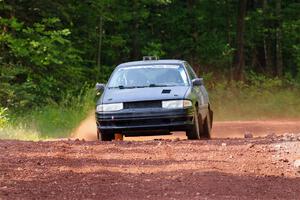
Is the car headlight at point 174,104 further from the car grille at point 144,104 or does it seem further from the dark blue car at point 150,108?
the car grille at point 144,104

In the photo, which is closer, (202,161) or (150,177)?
(150,177)

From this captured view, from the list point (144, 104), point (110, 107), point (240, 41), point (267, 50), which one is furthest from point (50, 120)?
point (267, 50)

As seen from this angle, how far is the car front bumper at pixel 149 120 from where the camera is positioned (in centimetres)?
1420

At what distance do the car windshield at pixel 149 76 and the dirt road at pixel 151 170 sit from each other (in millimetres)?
2461

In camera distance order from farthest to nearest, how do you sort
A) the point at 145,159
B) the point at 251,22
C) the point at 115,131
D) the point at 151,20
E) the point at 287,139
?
1. the point at 251,22
2. the point at 151,20
3. the point at 115,131
4. the point at 287,139
5. the point at 145,159

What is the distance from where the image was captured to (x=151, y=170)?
31.6 feet

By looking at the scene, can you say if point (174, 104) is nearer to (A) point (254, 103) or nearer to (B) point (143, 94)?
(B) point (143, 94)

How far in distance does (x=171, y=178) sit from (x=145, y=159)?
6.00ft

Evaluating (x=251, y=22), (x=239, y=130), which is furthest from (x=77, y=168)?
(x=251, y=22)

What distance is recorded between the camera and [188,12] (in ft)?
136

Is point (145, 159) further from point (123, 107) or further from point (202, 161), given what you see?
point (123, 107)

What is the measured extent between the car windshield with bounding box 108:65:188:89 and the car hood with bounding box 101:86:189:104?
0.39 meters

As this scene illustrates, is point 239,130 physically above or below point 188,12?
below

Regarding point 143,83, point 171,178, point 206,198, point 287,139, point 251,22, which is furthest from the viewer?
point 251,22
